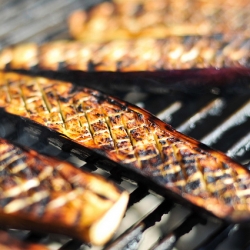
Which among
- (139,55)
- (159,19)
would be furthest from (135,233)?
(159,19)

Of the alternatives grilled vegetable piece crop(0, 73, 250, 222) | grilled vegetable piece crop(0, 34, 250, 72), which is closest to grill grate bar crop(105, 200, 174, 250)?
grilled vegetable piece crop(0, 73, 250, 222)

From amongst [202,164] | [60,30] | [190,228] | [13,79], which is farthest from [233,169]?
[60,30]

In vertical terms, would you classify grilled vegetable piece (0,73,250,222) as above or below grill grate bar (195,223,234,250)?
above

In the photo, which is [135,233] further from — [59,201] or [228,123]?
[228,123]

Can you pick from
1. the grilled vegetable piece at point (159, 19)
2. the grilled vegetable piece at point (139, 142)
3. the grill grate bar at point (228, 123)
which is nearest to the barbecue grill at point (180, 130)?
the grill grate bar at point (228, 123)

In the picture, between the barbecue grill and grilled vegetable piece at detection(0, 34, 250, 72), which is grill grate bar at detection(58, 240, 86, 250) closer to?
the barbecue grill

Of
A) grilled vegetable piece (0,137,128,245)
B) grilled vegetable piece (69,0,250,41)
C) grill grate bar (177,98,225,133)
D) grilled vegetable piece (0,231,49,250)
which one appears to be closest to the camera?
grilled vegetable piece (0,231,49,250)

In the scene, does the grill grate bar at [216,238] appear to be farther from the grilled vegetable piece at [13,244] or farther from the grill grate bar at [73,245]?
the grilled vegetable piece at [13,244]
